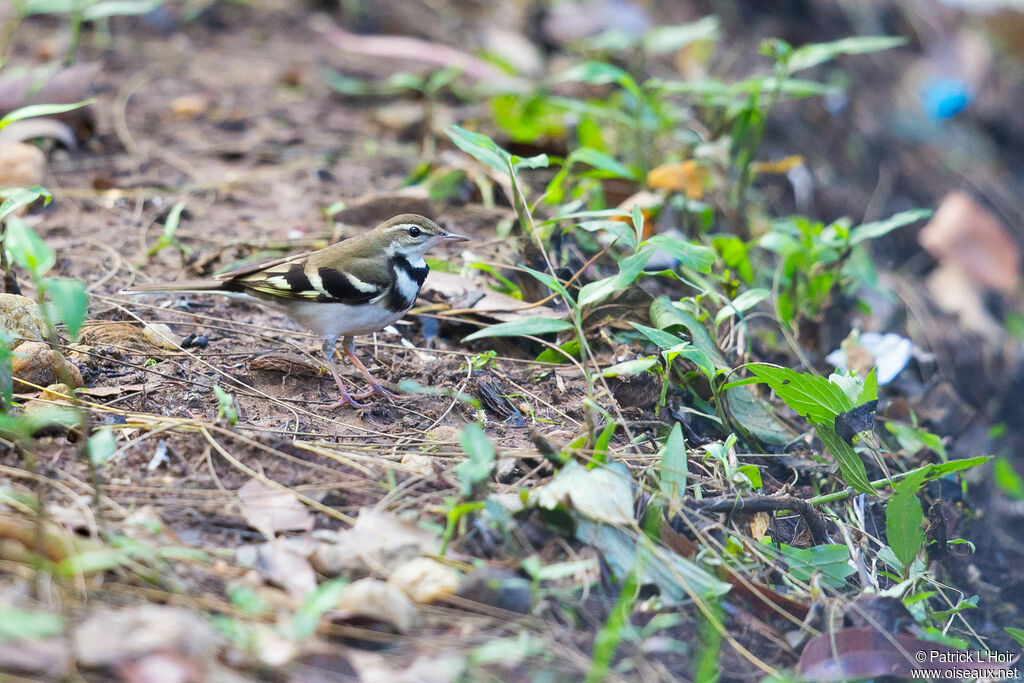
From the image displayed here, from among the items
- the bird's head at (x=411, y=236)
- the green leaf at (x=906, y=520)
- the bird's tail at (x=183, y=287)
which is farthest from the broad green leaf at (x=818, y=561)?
the bird's tail at (x=183, y=287)

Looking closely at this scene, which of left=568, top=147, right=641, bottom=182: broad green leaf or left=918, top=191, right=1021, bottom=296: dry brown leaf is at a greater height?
left=568, top=147, right=641, bottom=182: broad green leaf

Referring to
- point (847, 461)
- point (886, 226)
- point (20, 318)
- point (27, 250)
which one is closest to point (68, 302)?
point (27, 250)

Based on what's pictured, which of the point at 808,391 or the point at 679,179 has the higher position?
the point at 679,179

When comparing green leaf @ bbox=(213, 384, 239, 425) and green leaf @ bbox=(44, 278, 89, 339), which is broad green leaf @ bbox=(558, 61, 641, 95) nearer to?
green leaf @ bbox=(213, 384, 239, 425)

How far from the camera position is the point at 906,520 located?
13.0ft

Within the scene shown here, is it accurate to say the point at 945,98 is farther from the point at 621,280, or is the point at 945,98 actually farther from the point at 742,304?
the point at 621,280

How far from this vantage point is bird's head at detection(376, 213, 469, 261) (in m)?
5.02

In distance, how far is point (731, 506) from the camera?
394cm

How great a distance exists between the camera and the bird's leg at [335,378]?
15.1ft

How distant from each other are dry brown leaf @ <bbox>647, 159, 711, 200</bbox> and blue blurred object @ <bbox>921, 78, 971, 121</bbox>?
16.2ft

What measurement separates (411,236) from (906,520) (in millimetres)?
2819

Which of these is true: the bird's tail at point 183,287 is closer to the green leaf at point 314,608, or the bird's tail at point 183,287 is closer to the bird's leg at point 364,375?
the bird's leg at point 364,375

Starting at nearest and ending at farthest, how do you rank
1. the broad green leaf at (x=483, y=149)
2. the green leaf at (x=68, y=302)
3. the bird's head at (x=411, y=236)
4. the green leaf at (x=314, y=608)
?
the green leaf at (x=314, y=608), the green leaf at (x=68, y=302), the broad green leaf at (x=483, y=149), the bird's head at (x=411, y=236)

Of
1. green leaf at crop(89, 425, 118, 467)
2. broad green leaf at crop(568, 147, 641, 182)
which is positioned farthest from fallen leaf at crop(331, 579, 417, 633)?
broad green leaf at crop(568, 147, 641, 182)
